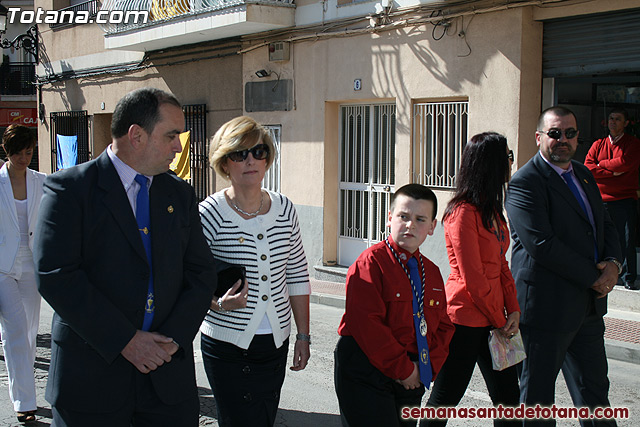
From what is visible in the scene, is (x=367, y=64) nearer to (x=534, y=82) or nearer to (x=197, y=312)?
(x=534, y=82)

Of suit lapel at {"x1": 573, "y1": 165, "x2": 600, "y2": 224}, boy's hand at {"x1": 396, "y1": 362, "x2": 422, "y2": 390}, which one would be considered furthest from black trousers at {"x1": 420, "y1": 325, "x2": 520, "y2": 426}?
suit lapel at {"x1": 573, "y1": 165, "x2": 600, "y2": 224}

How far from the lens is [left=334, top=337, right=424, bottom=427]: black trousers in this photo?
3.20 metres

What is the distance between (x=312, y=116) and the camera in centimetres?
1152

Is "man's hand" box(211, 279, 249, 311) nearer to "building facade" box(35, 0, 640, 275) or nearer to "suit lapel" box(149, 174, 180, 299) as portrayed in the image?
"suit lapel" box(149, 174, 180, 299)

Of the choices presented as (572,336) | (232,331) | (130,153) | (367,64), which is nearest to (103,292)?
(130,153)

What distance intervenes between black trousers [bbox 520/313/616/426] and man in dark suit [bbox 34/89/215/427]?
1904mm

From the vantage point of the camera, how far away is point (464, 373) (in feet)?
12.7

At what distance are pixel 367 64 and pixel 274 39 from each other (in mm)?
2239

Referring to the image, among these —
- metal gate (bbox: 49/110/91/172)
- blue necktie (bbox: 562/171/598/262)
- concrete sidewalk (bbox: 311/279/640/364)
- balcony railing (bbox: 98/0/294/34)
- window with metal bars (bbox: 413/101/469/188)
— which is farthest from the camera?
metal gate (bbox: 49/110/91/172)

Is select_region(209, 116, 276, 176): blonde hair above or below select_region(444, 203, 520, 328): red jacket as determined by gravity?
above

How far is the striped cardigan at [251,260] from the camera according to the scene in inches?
131

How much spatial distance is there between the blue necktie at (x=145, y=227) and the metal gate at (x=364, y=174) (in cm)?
793

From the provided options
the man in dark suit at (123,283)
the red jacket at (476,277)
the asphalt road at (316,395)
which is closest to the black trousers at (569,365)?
the red jacket at (476,277)

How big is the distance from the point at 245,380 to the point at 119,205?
1.04 m
